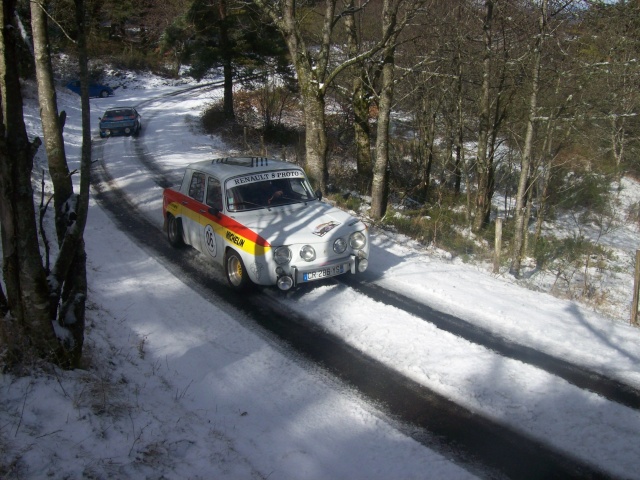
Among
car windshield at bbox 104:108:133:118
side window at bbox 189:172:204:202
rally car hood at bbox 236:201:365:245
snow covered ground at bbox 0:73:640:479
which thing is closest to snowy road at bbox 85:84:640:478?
snow covered ground at bbox 0:73:640:479

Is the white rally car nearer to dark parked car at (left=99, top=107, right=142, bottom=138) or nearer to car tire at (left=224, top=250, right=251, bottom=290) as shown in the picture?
car tire at (left=224, top=250, right=251, bottom=290)

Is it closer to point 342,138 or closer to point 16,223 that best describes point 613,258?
point 342,138

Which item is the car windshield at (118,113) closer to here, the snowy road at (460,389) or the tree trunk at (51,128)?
the snowy road at (460,389)

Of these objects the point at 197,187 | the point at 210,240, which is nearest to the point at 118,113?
the point at 197,187

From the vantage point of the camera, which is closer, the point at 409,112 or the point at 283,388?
the point at 283,388

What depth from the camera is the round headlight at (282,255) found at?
7422 mm

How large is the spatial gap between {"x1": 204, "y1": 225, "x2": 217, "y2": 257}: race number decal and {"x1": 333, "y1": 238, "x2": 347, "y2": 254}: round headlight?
6.84 feet

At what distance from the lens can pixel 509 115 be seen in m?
19.1

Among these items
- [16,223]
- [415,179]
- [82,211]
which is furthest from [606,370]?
[415,179]

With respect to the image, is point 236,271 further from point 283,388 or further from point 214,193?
point 283,388

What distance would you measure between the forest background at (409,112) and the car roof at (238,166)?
2.97 metres

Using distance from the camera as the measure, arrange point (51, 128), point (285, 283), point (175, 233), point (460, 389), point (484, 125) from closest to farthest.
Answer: point (51, 128), point (460, 389), point (285, 283), point (175, 233), point (484, 125)

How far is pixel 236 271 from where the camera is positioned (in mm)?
8039

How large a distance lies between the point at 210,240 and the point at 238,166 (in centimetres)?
147
